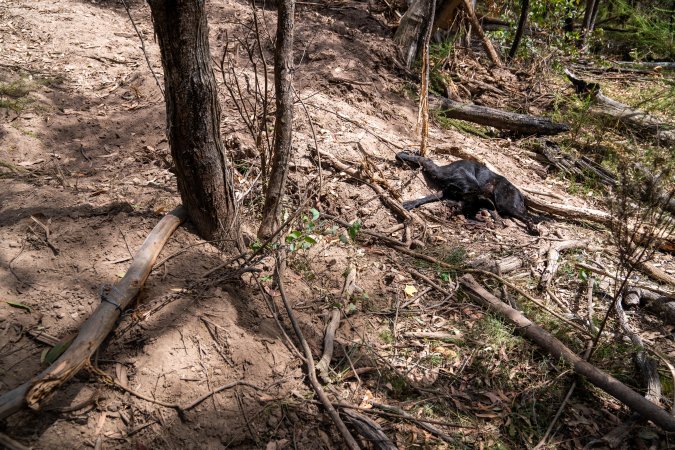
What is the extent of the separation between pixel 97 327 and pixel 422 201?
128 inches

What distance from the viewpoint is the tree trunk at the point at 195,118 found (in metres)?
2.36

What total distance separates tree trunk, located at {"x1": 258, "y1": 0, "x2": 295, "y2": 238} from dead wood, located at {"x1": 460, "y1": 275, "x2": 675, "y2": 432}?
1605 millimetres

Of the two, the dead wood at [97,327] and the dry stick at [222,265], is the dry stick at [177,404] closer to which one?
the dead wood at [97,327]

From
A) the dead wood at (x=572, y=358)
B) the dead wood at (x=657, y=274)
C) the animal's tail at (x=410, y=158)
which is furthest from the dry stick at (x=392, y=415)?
the animal's tail at (x=410, y=158)

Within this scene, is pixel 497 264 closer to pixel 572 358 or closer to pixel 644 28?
pixel 572 358

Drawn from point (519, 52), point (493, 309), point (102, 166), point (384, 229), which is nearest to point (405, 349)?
point (493, 309)

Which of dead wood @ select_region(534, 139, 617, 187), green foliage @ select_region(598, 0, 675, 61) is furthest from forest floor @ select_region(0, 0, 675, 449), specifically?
green foliage @ select_region(598, 0, 675, 61)

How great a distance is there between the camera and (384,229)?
4.18 m

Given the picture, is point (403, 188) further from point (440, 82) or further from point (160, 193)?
point (440, 82)

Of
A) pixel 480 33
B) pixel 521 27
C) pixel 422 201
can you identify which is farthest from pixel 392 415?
pixel 521 27

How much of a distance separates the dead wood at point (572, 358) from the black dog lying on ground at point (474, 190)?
1.35m

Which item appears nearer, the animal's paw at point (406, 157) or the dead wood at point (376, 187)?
the dead wood at point (376, 187)

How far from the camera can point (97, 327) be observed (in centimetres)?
221

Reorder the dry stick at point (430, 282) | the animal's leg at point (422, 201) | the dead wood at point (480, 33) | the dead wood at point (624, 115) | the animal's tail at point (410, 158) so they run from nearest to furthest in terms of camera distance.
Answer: the dry stick at point (430, 282) → the animal's leg at point (422, 201) → the animal's tail at point (410, 158) → the dead wood at point (624, 115) → the dead wood at point (480, 33)
